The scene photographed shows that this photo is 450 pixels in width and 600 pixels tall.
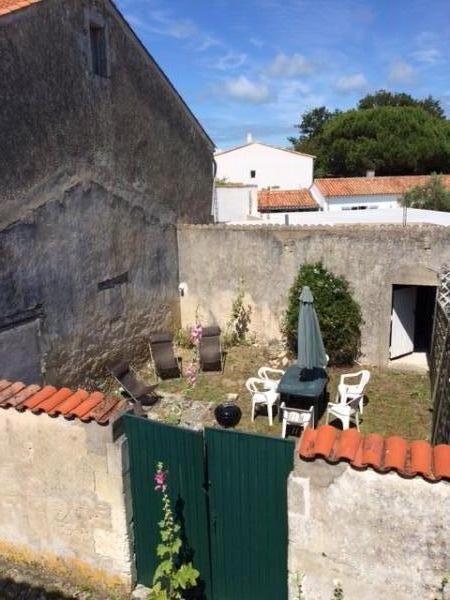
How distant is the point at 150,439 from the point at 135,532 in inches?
41.8

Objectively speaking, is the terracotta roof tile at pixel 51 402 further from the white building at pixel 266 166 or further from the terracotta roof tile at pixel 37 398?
the white building at pixel 266 166

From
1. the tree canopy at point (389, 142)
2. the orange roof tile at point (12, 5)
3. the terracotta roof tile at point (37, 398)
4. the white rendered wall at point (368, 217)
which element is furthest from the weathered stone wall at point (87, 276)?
the tree canopy at point (389, 142)

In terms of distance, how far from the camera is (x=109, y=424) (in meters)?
4.68

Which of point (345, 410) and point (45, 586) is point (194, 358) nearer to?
point (345, 410)

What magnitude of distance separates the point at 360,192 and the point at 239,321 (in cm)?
2965

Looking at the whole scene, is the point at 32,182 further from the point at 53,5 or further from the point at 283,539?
the point at 283,539

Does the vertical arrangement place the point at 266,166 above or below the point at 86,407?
above

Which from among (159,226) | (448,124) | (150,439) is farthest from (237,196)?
(448,124)

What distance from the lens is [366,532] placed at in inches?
160


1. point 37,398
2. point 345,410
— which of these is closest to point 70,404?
point 37,398

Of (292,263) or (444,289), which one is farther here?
(292,263)

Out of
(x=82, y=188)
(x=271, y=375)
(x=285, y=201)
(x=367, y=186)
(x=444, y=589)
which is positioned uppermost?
(x=367, y=186)

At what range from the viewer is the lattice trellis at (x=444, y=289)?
958 cm

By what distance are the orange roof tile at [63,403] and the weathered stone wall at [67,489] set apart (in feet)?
0.33
